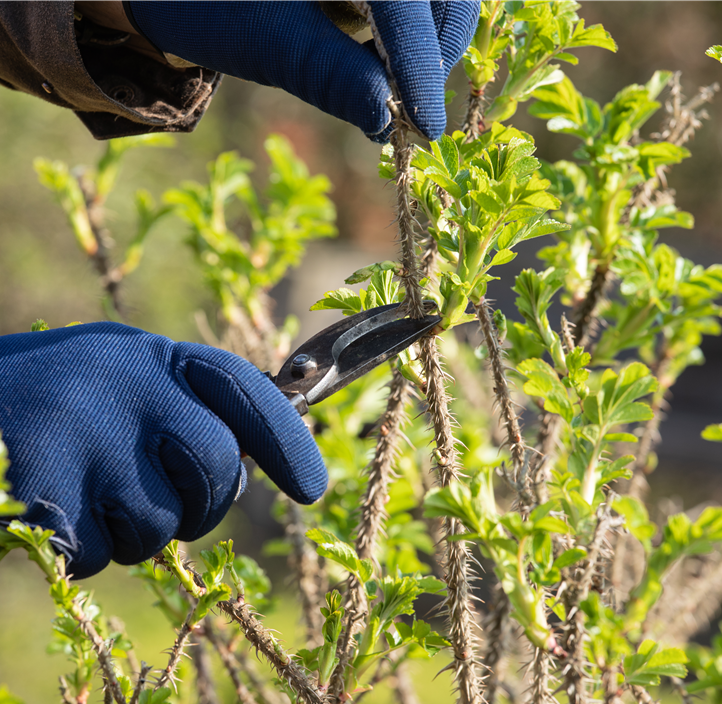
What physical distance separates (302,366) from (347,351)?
2.8 inches

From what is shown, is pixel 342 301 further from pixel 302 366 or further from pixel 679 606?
pixel 679 606

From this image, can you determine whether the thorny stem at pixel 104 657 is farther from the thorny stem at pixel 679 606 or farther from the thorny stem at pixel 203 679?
the thorny stem at pixel 679 606

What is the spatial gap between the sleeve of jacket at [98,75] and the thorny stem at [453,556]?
2.24ft

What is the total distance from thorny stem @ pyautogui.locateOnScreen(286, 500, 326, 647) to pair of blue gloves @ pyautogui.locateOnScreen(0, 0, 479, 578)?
2.20 ft

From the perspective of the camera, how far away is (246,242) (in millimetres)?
1910

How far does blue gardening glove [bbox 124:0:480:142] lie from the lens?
769mm

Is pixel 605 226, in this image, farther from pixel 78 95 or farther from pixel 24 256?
pixel 24 256

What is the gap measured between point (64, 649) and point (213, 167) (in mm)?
1222

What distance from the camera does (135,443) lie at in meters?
0.80

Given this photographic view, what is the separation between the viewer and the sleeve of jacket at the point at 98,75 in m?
1.09

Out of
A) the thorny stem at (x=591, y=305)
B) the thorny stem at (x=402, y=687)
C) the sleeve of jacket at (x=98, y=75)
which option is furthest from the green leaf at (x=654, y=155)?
the thorny stem at (x=402, y=687)

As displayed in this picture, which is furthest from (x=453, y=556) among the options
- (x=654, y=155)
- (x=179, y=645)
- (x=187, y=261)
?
(x=187, y=261)

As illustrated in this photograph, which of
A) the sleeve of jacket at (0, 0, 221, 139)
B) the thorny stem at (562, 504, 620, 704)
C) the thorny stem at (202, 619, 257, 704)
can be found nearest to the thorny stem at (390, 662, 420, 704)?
the thorny stem at (202, 619, 257, 704)

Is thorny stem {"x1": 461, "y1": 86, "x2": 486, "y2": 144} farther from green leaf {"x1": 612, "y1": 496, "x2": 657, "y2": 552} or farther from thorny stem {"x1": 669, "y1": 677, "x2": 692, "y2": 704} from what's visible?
thorny stem {"x1": 669, "y1": 677, "x2": 692, "y2": 704}
